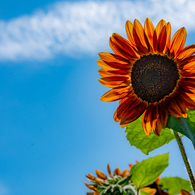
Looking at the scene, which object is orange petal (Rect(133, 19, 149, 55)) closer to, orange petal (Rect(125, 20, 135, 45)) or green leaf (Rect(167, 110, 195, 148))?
orange petal (Rect(125, 20, 135, 45))

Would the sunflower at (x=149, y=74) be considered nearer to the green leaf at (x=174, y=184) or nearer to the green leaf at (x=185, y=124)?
the green leaf at (x=185, y=124)

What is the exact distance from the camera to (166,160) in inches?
63.4

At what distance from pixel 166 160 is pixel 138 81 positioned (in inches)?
17.9

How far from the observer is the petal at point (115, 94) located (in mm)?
1405

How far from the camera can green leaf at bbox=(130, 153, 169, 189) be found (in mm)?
1613

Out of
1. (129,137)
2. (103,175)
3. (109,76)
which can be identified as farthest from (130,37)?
(103,175)

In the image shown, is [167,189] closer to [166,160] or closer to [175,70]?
[166,160]

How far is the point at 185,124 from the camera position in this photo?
120cm

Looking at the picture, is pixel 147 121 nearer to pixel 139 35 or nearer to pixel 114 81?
pixel 114 81

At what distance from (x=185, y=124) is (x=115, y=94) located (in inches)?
14.5

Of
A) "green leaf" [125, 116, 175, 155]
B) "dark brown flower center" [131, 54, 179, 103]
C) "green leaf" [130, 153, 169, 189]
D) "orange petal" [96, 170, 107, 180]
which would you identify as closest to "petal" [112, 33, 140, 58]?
"dark brown flower center" [131, 54, 179, 103]

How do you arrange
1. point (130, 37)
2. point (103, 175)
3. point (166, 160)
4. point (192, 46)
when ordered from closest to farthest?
1. point (192, 46)
2. point (130, 37)
3. point (166, 160)
4. point (103, 175)

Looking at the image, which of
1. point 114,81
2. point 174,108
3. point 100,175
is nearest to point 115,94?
point 114,81

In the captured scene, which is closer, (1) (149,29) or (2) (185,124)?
(2) (185,124)
